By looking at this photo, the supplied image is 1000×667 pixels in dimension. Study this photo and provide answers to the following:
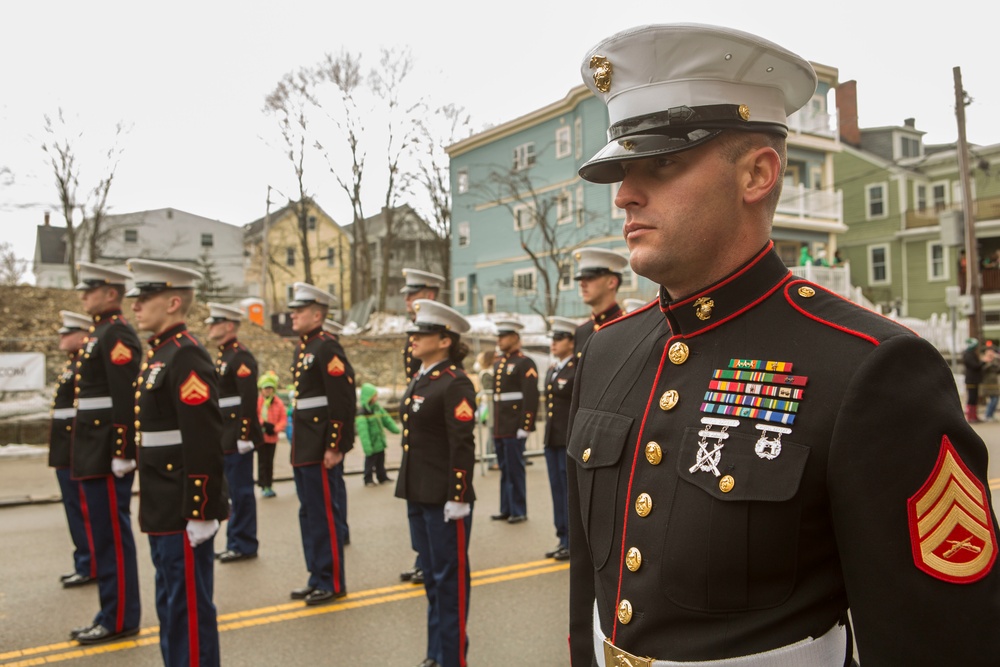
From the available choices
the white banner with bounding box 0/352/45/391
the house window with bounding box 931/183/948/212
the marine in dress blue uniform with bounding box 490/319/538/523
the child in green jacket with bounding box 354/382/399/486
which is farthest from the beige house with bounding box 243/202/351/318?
the marine in dress blue uniform with bounding box 490/319/538/523

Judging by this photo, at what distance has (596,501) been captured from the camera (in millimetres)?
1987

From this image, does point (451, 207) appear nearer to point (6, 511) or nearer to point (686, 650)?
point (6, 511)

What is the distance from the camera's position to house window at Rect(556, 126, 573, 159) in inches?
1266

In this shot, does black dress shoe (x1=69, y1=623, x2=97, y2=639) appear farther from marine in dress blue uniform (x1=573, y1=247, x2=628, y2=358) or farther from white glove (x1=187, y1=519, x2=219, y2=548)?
marine in dress blue uniform (x1=573, y1=247, x2=628, y2=358)

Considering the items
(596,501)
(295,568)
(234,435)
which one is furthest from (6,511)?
(596,501)

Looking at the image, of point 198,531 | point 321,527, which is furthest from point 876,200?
point 198,531

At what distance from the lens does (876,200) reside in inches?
1484

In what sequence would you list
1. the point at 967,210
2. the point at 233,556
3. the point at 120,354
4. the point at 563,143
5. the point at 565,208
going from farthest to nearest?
the point at 563,143
the point at 565,208
the point at 967,210
the point at 233,556
the point at 120,354

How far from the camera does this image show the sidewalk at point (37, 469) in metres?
→ 11.2

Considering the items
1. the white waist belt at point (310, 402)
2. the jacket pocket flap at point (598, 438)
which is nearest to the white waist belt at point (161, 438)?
the white waist belt at point (310, 402)

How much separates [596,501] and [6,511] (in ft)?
35.6

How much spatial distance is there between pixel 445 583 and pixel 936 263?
3717 centimetres

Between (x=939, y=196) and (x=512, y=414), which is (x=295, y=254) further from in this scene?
(x=512, y=414)

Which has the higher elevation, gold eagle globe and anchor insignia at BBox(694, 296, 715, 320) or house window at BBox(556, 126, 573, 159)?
house window at BBox(556, 126, 573, 159)
